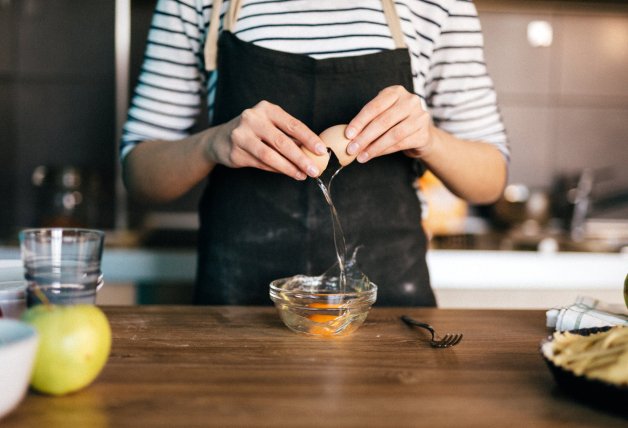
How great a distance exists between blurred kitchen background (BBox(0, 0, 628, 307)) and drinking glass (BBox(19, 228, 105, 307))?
1819 mm

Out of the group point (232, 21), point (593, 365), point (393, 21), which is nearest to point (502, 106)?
point (393, 21)

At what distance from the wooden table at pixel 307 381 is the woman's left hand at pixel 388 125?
10.5 inches

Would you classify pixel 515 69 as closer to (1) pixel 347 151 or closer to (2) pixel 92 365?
(1) pixel 347 151

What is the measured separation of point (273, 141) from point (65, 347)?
1.45 feet

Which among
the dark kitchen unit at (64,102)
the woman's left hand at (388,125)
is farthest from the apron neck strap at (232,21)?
the dark kitchen unit at (64,102)

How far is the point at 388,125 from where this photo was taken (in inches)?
39.2

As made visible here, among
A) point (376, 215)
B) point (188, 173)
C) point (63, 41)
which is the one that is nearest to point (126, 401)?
point (188, 173)

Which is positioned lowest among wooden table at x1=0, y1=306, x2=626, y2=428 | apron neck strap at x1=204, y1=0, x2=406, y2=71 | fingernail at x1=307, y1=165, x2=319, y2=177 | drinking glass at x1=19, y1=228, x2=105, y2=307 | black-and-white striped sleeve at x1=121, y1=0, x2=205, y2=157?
wooden table at x1=0, y1=306, x2=626, y2=428

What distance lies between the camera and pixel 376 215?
4.17ft

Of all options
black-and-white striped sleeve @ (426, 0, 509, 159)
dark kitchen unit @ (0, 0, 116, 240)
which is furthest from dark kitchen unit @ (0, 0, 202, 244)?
black-and-white striped sleeve @ (426, 0, 509, 159)

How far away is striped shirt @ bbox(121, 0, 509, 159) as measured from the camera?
1.26 metres

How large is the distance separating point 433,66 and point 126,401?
94cm

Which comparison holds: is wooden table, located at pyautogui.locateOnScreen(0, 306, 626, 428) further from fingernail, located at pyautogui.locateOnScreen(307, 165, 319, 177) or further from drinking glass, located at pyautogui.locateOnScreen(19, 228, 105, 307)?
fingernail, located at pyautogui.locateOnScreen(307, 165, 319, 177)

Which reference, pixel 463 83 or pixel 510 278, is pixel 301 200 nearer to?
pixel 463 83
